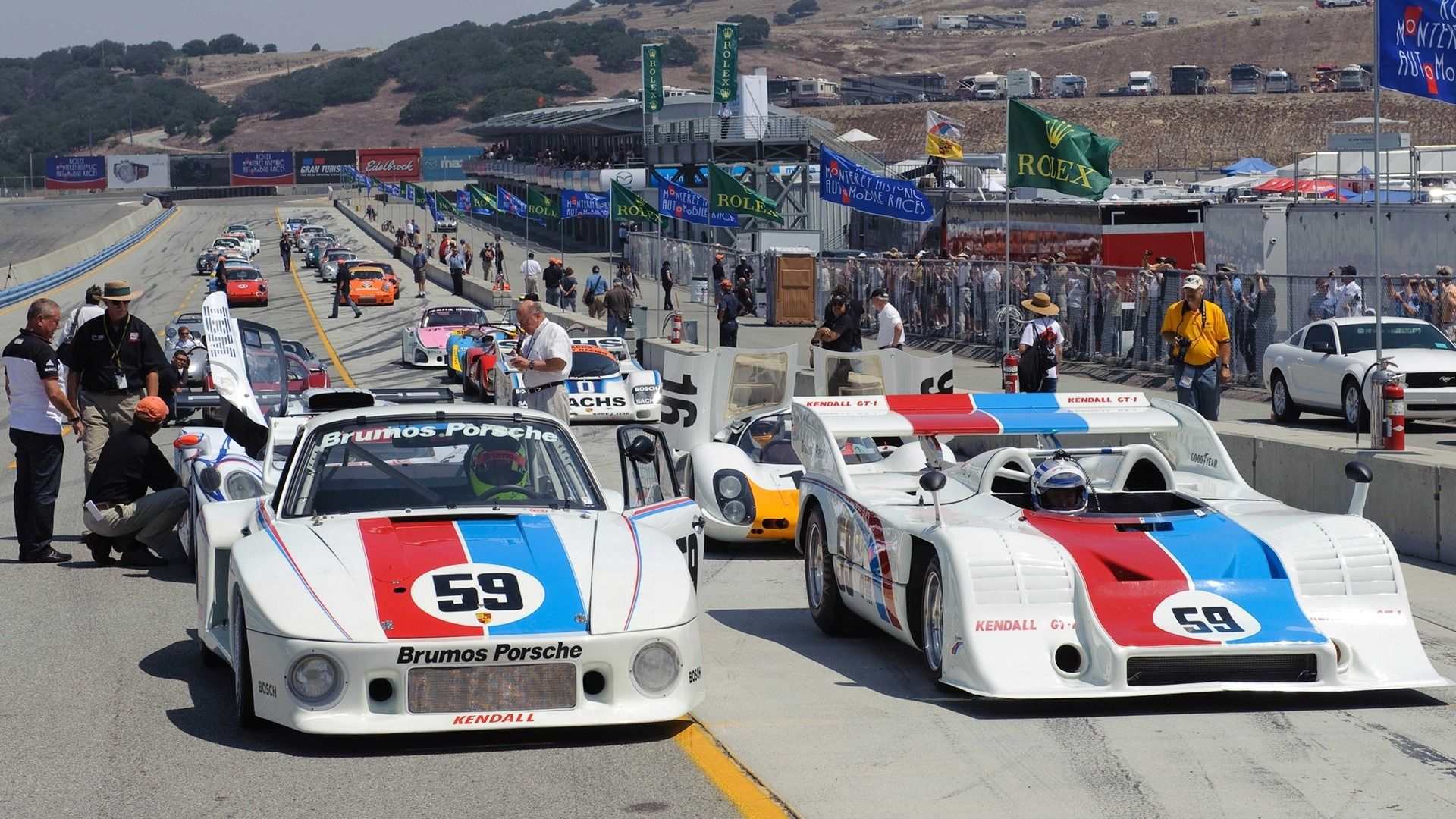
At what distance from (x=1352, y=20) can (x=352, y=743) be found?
175618mm

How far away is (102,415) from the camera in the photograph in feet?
38.6

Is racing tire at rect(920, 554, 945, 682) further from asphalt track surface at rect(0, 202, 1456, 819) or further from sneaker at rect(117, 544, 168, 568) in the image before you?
sneaker at rect(117, 544, 168, 568)

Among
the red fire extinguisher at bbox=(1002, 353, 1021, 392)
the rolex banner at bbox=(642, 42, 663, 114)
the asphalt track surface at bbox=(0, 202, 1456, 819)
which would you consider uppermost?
the rolex banner at bbox=(642, 42, 663, 114)

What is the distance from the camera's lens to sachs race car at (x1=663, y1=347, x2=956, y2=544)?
40.4 feet

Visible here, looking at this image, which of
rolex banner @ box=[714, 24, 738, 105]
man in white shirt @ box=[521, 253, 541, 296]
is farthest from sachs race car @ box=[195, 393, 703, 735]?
rolex banner @ box=[714, 24, 738, 105]

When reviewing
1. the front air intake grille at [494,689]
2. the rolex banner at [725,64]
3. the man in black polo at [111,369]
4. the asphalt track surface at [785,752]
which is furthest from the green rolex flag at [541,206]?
the front air intake grille at [494,689]

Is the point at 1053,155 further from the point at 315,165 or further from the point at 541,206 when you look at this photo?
the point at 315,165

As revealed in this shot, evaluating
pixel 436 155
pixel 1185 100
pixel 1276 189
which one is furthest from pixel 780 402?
A: pixel 436 155

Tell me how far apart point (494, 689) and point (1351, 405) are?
15427 mm

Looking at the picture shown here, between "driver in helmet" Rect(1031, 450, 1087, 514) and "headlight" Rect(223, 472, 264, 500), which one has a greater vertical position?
"driver in helmet" Rect(1031, 450, 1087, 514)

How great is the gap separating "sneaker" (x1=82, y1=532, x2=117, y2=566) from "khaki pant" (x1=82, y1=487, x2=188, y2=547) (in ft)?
0.68

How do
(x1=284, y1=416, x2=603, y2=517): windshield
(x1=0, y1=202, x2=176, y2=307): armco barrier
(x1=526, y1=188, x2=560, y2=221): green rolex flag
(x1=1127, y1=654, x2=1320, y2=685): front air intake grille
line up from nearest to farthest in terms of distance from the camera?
(x1=1127, y1=654, x2=1320, y2=685): front air intake grille
(x1=284, y1=416, x2=603, y2=517): windshield
(x1=526, y1=188, x2=560, y2=221): green rolex flag
(x1=0, y1=202, x2=176, y2=307): armco barrier

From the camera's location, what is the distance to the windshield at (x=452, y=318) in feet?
109

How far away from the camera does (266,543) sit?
23.5 ft
